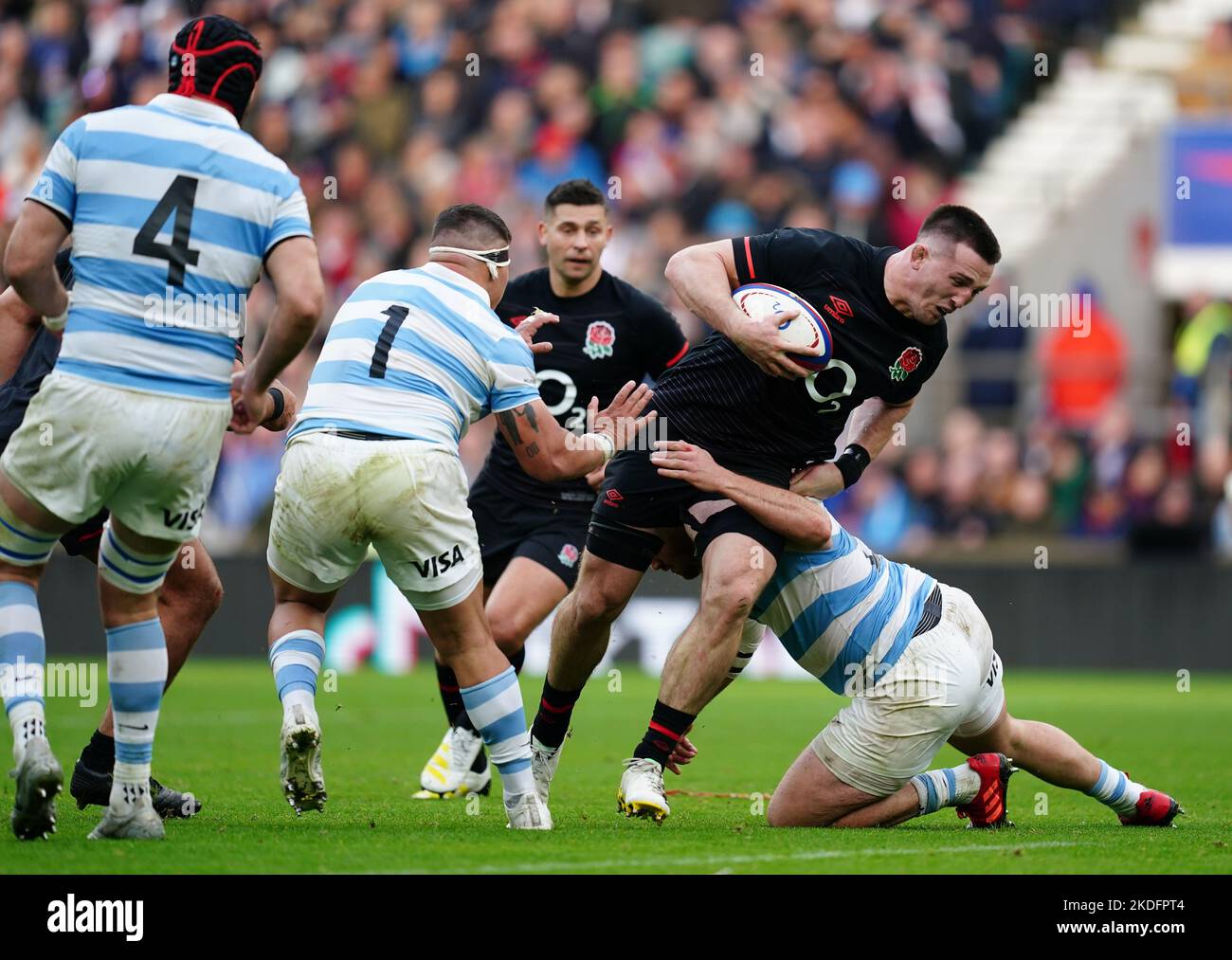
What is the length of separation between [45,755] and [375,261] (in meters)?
14.5

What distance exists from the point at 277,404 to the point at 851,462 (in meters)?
2.58

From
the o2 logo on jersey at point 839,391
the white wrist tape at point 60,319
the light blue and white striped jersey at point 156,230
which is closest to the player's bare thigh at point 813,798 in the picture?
the o2 logo on jersey at point 839,391

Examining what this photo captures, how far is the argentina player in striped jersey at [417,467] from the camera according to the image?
6.45 m

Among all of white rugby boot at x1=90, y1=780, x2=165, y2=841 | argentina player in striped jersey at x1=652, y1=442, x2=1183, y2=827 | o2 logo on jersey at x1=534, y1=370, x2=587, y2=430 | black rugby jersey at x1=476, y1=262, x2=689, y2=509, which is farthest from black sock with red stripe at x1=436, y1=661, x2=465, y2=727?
white rugby boot at x1=90, y1=780, x2=165, y2=841

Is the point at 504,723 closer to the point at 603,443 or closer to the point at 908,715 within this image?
the point at 603,443

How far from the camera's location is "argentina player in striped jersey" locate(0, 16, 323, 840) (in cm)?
593

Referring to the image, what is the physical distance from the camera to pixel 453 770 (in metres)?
8.64

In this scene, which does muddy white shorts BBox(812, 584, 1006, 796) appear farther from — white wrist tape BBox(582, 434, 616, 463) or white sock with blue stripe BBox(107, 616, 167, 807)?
white sock with blue stripe BBox(107, 616, 167, 807)

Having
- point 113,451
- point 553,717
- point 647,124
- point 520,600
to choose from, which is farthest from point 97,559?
point 647,124

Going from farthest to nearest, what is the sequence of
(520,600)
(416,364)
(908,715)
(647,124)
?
(647,124) < (520,600) < (908,715) < (416,364)

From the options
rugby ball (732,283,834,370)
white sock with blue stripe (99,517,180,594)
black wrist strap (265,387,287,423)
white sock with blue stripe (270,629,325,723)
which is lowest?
white sock with blue stripe (270,629,325,723)

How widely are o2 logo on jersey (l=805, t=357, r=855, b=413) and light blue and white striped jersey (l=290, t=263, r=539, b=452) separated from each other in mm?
1319

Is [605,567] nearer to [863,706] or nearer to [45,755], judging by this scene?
[863,706]
